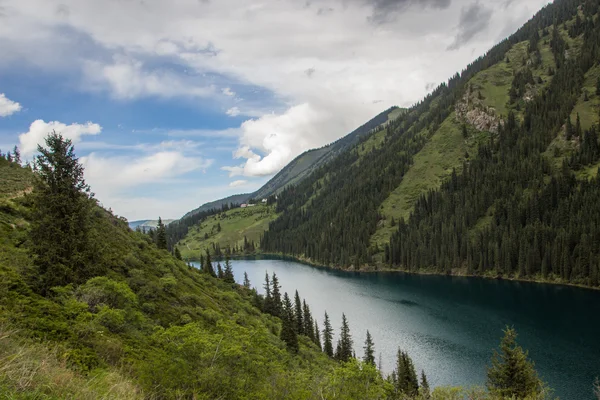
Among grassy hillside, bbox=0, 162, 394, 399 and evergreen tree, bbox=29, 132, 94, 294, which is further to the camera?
evergreen tree, bbox=29, 132, 94, 294

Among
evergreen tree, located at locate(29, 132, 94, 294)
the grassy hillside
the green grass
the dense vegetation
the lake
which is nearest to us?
the grassy hillside

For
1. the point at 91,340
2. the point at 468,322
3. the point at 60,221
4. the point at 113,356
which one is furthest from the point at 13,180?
the point at 468,322

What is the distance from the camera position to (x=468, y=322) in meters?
91.4

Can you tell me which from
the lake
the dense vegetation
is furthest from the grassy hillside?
the lake

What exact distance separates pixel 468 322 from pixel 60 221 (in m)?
94.9

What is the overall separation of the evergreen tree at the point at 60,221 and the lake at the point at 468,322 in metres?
60.4

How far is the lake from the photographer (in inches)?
2506

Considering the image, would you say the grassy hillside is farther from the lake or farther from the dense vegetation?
the lake

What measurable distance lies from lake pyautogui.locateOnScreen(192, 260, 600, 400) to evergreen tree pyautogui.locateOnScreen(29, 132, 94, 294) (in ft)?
198

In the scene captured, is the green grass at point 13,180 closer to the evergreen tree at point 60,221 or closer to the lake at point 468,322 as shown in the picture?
the evergreen tree at point 60,221

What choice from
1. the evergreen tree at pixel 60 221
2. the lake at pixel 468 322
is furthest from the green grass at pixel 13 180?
the lake at pixel 468 322

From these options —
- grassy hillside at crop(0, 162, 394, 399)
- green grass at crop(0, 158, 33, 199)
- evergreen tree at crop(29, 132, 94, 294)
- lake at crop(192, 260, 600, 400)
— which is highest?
green grass at crop(0, 158, 33, 199)

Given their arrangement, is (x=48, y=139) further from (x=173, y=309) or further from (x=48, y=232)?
(x=173, y=309)

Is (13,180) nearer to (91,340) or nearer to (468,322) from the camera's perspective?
(91,340)
